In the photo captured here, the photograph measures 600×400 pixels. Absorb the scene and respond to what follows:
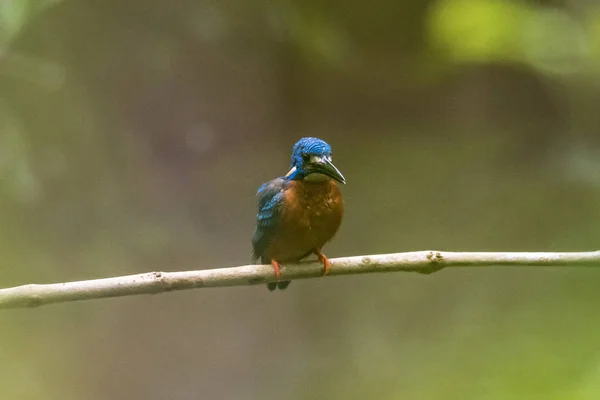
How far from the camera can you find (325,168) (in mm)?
1176

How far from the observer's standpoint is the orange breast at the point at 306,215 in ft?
4.06

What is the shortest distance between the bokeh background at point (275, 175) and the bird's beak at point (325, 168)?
0.40m

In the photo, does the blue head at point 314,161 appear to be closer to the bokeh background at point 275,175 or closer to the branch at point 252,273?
the branch at point 252,273

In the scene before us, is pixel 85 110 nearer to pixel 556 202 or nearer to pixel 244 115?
pixel 244 115

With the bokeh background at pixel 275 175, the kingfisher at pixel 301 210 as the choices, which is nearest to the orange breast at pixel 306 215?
the kingfisher at pixel 301 210

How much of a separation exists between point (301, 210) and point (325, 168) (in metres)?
0.11

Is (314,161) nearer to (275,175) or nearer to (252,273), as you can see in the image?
(252,273)

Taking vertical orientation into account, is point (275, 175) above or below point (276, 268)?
above

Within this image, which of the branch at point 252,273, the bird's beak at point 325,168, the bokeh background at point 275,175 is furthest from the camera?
the bokeh background at point 275,175

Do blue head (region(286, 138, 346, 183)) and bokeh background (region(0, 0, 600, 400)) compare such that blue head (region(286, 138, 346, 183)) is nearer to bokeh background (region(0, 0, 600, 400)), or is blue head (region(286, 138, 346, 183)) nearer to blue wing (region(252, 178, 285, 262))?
blue wing (region(252, 178, 285, 262))

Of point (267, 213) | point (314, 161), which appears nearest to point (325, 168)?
point (314, 161)

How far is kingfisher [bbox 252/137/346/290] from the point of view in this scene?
123cm

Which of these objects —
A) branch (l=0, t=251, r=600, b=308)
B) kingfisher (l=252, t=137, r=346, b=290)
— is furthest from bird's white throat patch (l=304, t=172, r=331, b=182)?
branch (l=0, t=251, r=600, b=308)

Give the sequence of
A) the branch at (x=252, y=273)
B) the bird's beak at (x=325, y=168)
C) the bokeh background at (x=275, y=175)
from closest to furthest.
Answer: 1. the branch at (x=252, y=273)
2. the bird's beak at (x=325, y=168)
3. the bokeh background at (x=275, y=175)
